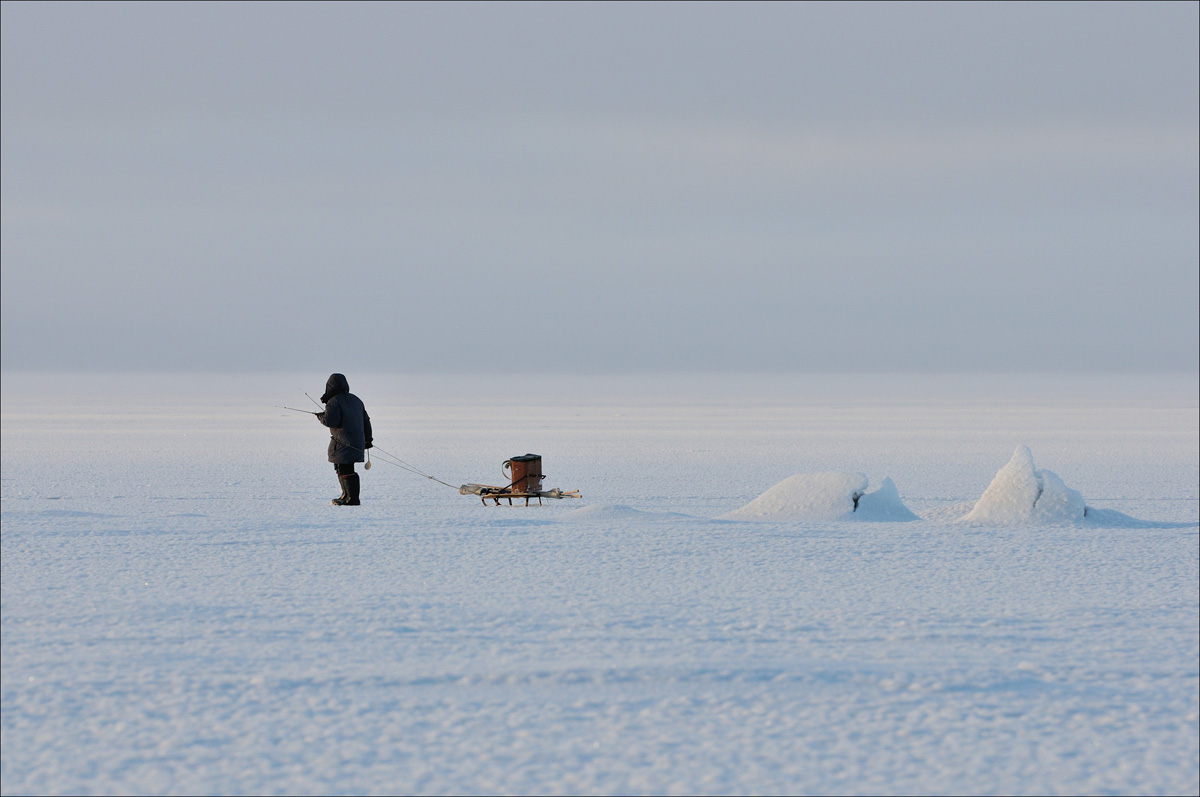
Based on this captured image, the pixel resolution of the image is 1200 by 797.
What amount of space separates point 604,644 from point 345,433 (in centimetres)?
683

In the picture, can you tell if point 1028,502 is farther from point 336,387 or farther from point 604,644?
point 336,387

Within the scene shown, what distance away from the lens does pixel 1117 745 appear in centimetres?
439

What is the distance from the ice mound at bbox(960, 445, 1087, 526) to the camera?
34.2 feet

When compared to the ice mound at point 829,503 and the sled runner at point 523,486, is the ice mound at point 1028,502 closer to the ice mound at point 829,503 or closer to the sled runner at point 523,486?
the ice mound at point 829,503

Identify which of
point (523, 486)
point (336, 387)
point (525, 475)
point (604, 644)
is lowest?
point (604, 644)

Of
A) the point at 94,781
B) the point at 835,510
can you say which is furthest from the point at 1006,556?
the point at 94,781

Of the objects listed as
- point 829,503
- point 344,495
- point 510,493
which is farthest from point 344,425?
point 829,503

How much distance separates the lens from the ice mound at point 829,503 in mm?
10930

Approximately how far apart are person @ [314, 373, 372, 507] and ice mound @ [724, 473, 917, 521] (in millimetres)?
3646

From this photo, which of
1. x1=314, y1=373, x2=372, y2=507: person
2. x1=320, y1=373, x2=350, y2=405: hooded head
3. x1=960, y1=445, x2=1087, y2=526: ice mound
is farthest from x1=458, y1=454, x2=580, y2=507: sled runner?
x1=960, y1=445, x2=1087, y2=526: ice mound

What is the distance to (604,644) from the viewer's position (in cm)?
577

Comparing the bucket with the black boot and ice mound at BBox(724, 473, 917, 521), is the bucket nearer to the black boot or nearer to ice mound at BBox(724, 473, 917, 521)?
the black boot

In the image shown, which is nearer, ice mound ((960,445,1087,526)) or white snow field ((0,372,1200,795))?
white snow field ((0,372,1200,795))

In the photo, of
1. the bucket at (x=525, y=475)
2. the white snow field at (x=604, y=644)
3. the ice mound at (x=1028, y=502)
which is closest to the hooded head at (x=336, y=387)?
the white snow field at (x=604, y=644)
